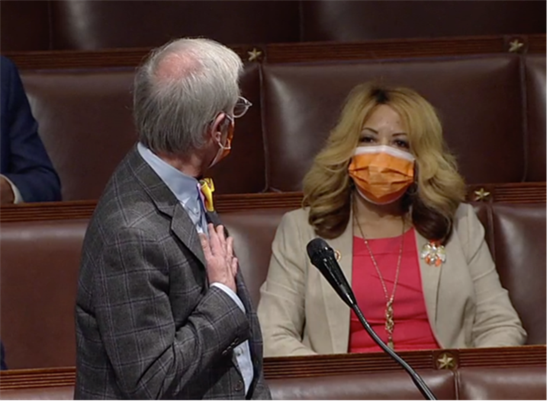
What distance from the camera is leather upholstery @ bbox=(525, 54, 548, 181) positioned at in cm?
119

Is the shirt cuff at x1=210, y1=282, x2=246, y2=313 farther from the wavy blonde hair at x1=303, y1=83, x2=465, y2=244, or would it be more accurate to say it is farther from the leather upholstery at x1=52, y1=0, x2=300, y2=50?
the leather upholstery at x1=52, y1=0, x2=300, y2=50

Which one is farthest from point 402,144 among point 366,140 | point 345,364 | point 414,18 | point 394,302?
point 345,364

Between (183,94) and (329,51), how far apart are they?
522 mm

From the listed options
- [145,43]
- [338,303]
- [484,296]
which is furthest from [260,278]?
[145,43]

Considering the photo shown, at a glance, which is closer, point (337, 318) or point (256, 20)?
point (337, 318)

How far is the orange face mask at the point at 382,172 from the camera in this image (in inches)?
40.1

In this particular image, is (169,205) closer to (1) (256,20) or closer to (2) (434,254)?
(2) (434,254)

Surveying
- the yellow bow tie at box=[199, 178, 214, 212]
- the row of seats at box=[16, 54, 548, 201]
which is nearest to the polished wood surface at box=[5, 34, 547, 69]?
the row of seats at box=[16, 54, 548, 201]

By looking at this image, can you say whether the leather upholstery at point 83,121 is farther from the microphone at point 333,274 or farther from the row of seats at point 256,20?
the microphone at point 333,274

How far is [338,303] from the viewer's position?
102 centimetres

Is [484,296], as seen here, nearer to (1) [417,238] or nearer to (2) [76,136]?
(1) [417,238]

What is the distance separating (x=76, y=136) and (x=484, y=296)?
15.8 inches

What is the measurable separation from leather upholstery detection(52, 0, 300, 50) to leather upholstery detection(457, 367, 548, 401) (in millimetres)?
554

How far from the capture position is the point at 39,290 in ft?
3.27
